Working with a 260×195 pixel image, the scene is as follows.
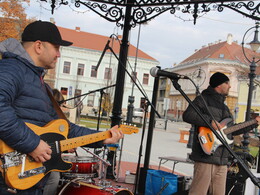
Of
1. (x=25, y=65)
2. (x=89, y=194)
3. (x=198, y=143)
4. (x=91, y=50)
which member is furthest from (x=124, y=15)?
(x=91, y=50)

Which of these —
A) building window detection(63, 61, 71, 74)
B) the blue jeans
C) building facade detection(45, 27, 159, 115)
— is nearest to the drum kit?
the blue jeans

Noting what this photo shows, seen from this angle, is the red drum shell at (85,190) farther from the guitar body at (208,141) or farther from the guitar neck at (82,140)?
the guitar body at (208,141)

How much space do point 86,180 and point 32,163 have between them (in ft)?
5.21

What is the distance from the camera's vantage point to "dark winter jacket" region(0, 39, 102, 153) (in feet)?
7.59

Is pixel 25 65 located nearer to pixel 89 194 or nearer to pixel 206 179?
pixel 89 194

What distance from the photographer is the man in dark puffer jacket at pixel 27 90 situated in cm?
233

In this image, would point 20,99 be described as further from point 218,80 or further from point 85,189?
point 218,80

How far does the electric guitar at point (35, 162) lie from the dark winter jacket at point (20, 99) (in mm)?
76

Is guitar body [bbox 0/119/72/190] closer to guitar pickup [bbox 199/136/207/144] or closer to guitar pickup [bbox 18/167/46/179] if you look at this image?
guitar pickup [bbox 18/167/46/179]

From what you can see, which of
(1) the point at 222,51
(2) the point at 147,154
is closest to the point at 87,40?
(1) the point at 222,51

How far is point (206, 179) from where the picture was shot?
457cm

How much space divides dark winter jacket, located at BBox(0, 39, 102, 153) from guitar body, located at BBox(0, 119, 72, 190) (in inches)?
2.7

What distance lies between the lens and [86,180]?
13.5 feet

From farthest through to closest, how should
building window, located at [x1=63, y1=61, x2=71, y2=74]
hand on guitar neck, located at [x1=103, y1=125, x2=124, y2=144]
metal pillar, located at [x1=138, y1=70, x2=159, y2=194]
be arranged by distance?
building window, located at [x1=63, y1=61, x2=71, y2=74], metal pillar, located at [x1=138, y1=70, x2=159, y2=194], hand on guitar neck, located at [x1=103, y1=125, x2=124, y2=144]
